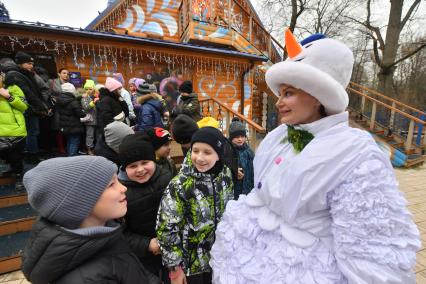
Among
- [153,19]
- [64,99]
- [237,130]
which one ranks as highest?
[153,19]

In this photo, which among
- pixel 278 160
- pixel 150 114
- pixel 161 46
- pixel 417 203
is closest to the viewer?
pixel 278 160

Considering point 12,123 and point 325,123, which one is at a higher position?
point 325,123

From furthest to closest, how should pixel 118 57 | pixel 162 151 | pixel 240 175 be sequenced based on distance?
1. pixel 118 57
2. pixel 240 175
3. pixel 162 151

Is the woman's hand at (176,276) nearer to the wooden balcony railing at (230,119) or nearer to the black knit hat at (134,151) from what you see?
the black knit hat at (134,151)

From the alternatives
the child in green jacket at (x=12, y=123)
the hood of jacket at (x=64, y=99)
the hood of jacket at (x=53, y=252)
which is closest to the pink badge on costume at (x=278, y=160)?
the hood of jacket at (x=53, y=252)

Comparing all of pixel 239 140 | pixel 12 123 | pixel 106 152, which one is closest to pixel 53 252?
pixel 106 152

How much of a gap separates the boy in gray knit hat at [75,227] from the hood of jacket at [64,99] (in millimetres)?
3589

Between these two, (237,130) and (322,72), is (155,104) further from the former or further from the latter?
(322,72)

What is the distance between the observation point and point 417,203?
13.7 feet

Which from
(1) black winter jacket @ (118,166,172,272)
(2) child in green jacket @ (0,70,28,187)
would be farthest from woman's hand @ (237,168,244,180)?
(2) child in green jacket @ (0,70,28,187)

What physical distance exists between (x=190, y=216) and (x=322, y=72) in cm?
116

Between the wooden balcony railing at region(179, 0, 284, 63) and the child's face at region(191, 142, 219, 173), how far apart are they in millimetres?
7522

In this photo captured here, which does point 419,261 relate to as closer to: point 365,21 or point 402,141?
point 402,141

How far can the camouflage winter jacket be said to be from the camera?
1.43m
